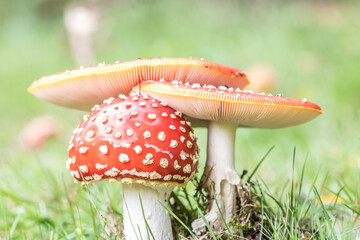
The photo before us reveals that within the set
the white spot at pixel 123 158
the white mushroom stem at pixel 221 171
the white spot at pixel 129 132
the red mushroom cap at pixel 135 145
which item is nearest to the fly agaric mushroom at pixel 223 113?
the white mushroom stem at pixel 221 171

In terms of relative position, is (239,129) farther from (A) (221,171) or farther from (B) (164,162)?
(B) (164,162)

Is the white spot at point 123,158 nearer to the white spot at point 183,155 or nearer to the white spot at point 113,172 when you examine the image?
the white spot at point 113,172

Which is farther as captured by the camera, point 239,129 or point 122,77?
point 239,129

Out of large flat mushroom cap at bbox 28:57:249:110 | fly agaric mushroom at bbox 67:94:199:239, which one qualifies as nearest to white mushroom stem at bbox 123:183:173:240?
fly agaric mushroom at bbox 67:94:199:239

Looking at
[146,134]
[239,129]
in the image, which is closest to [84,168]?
[146,134]

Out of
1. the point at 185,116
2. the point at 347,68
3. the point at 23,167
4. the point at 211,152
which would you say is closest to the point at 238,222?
the point at 211,152

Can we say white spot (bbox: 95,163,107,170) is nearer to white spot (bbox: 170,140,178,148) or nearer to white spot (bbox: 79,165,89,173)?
white spot (bbox: 79,165,89,173)
